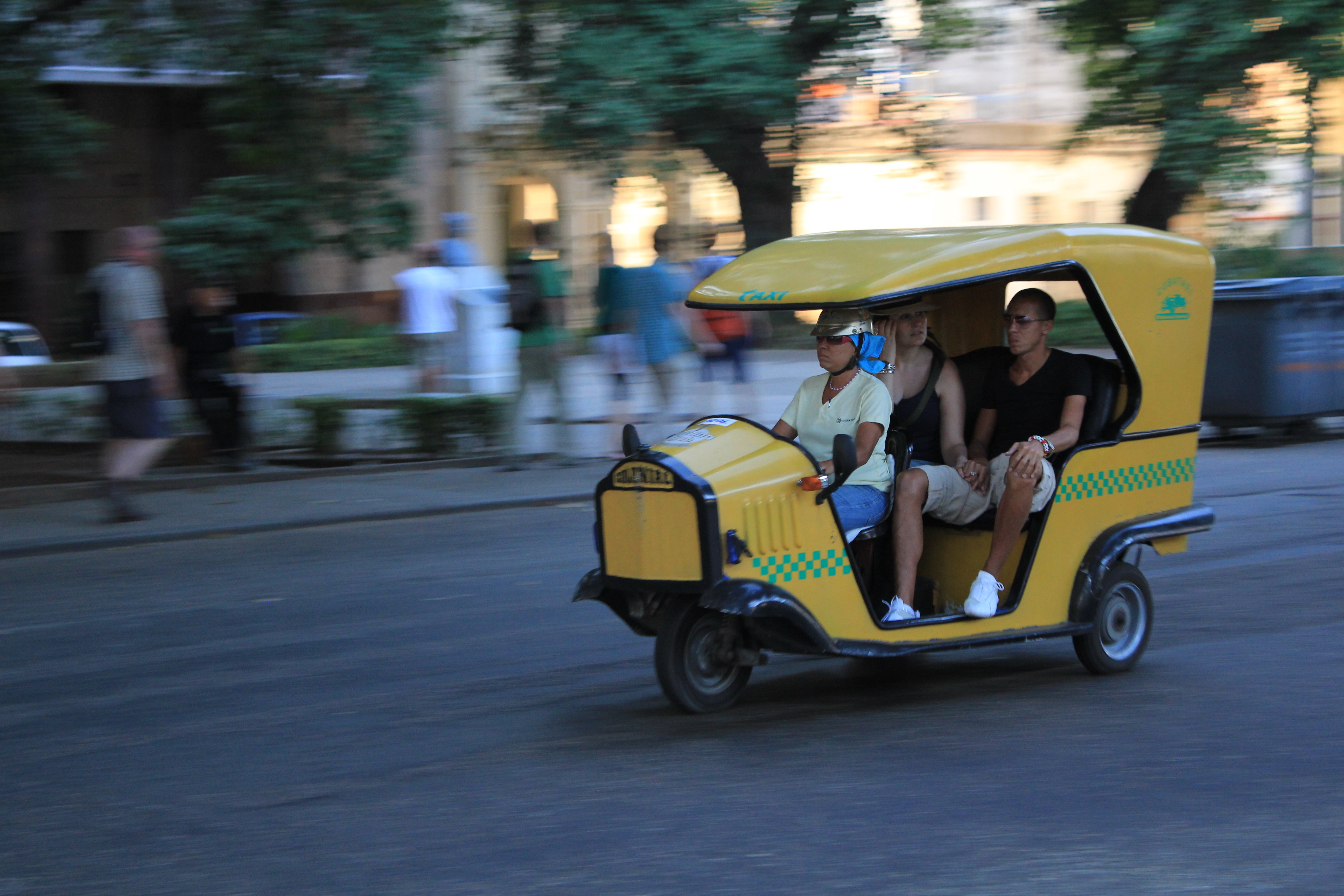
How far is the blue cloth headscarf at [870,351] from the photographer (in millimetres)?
6098

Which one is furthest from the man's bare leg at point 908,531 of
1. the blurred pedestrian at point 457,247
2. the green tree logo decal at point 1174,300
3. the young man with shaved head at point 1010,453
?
the blurred pedestrian at point 457,247

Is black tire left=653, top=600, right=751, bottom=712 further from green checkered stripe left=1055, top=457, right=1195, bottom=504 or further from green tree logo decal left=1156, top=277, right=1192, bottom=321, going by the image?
green tree logo decal left=1156, top=277, right=1192, bottom=321

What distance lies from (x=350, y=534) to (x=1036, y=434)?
18.1 ft

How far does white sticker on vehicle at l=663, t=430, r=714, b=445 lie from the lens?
5.73 metres

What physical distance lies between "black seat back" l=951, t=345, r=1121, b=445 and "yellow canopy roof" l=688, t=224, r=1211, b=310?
17.1 inches

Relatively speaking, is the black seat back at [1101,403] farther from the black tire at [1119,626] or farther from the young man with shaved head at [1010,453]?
the black tire at [1119,626]

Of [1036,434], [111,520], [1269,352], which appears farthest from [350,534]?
[1269,352]

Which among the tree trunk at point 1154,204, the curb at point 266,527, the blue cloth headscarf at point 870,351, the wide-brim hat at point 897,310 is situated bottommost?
the curb at point 266,527

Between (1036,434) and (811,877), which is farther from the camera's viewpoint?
(1036,434)

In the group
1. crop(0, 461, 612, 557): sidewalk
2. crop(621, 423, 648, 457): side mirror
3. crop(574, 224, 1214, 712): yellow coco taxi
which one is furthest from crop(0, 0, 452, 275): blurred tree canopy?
crop(621, 423, 648, 457): side mirror

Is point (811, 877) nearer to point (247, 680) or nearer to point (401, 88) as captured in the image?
point (247, 680)

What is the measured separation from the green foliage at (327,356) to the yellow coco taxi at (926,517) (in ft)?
62.8

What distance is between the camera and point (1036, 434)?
21.2 feet

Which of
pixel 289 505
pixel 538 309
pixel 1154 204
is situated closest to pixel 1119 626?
pixel 289 505
